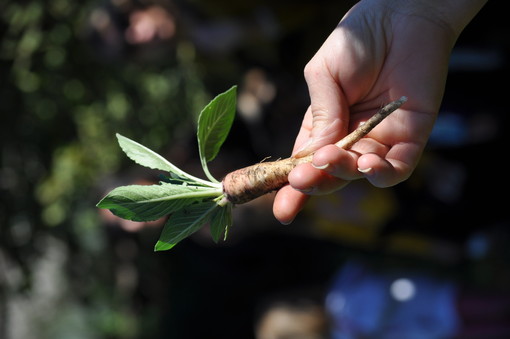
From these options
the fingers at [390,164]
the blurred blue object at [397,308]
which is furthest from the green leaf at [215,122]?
the blurred blue object at [397,308]

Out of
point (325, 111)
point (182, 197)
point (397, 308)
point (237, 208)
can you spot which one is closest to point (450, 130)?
point (397, 308)

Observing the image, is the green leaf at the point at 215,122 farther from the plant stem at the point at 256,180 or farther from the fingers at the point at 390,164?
the fingers at the point at 390,164

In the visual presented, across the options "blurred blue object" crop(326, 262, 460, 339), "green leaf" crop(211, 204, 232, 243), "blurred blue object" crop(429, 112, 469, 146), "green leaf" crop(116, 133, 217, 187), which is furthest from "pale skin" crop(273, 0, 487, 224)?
"blurred blue object" crop(326, 262, 460, 339)

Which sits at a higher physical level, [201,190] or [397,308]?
[201,190]

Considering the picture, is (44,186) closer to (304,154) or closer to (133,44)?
(133,44)

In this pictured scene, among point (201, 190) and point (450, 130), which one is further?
point (450, 130)

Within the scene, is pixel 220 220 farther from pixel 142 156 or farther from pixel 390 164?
→ pixel 390 164

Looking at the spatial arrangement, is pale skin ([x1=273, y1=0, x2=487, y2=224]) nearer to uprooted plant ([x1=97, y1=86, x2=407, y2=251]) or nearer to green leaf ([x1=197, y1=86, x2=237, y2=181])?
uprooted plant ([x1=97, y1=86, x2=407, y2=251])
